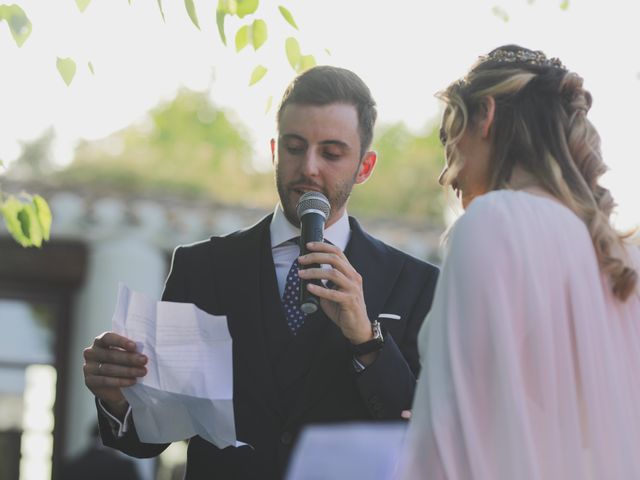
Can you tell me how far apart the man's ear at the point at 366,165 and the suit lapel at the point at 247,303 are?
0.33 meters

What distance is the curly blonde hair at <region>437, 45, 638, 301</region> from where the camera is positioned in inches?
120

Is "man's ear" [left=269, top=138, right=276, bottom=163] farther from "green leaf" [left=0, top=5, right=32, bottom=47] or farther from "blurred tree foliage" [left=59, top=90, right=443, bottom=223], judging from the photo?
"blurred tree foliage" [left=59, top=90, right=443, bottom=223]

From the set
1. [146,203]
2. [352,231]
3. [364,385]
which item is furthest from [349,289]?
[146,203]

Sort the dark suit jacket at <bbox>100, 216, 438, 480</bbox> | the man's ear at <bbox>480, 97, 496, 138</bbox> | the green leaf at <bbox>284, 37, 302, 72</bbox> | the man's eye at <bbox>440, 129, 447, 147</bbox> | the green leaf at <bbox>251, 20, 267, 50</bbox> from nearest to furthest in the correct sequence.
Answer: the man's ear at <bbox>480, 97, 496, 138</bbox> < the man's eye at <bbox>440, 129, 447, 147</bbox> < the dark suit jacket at <bbox>100, 216, 438, 480</bbox> < the green leaf at <bbox>251, 20, 267, 50</bbox> < the green leaf at <bbox>284, 37, 302, 72</bbox>

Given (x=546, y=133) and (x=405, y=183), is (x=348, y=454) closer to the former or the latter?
(x=546, y=133)

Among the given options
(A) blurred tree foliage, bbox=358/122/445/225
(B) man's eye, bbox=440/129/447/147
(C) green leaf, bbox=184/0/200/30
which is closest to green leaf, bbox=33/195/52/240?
(C) green leaf, bbox=184/0/200/30

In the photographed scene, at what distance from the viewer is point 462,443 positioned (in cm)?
285

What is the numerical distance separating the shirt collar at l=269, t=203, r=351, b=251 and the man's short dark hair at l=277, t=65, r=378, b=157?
0.25 metres

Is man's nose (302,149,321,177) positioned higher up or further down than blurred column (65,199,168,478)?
further down

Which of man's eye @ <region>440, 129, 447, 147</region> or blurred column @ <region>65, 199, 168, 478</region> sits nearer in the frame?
man's eye @ <region>440, 129, 447, 147</region>

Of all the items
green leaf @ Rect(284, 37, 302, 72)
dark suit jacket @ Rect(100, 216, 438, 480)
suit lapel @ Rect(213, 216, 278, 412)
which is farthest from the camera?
green leaf @ Rect(284, 37, 302, 72)

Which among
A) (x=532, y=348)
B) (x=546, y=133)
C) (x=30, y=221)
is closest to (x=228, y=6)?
(x=30, y=221)

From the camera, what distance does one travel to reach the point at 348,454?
2689 mm

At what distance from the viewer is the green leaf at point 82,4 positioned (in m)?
4.49
